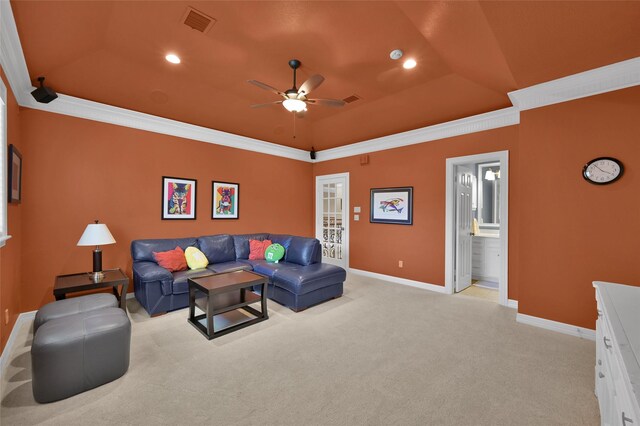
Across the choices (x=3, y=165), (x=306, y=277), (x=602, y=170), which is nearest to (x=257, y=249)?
(x=306, y=277)

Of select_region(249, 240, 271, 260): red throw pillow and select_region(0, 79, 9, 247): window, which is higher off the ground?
select_region(0, 79, 9, 247): window

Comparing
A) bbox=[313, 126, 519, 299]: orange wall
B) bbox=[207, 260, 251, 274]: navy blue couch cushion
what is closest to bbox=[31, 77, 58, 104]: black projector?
bbox=[207, 260, 251, 274]: navy blue couch cushion

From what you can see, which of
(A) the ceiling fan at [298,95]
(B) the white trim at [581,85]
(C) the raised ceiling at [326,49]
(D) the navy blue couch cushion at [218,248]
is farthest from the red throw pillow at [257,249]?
(B) the white trim at [581,85]

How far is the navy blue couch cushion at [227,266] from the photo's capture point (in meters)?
4.13

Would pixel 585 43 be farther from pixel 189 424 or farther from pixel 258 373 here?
pixel 189 424

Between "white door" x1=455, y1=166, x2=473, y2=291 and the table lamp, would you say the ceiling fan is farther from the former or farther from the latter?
"white door" x1=455, y1=166, x2=473, y2=291

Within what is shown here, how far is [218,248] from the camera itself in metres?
4.66

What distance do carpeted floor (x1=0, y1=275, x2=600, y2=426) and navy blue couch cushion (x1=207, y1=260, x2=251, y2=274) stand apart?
2.74ft

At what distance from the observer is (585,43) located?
7.89ft

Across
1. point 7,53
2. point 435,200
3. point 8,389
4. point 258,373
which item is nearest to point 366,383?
point 258,373

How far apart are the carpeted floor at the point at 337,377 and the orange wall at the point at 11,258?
322mm

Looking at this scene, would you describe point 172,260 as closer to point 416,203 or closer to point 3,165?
point 3,165

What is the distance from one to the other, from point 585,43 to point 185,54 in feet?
13.2

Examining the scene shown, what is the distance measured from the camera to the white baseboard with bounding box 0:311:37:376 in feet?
7.79
